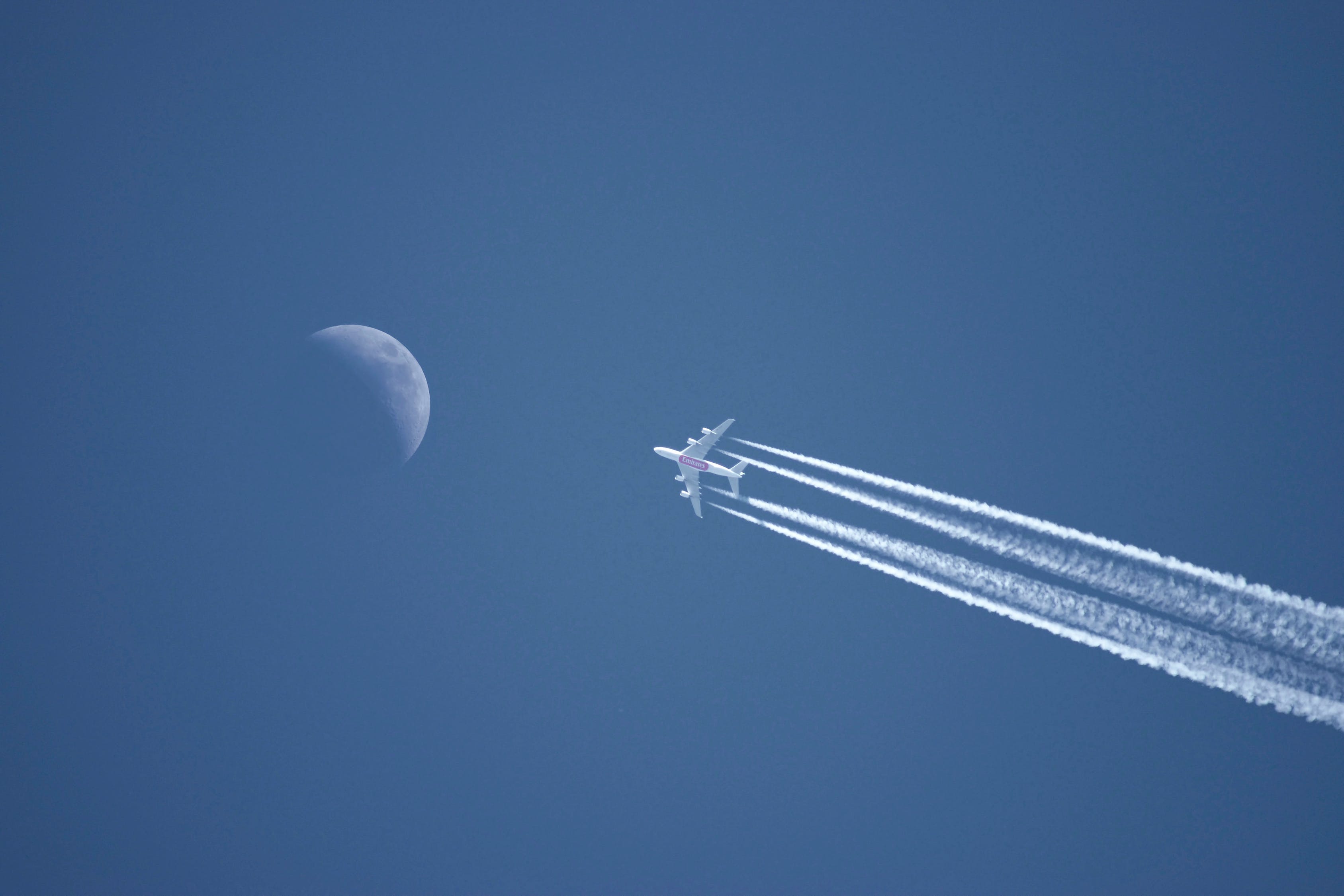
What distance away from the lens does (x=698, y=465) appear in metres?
65.4

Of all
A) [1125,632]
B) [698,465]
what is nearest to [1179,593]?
[1125,632]

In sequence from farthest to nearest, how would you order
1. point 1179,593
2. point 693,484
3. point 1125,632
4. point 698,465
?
1. point 693,484
2. point 698,465
3. point 1125,632
4. point 1179,593

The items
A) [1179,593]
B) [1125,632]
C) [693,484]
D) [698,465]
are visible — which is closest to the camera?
[1179,593]

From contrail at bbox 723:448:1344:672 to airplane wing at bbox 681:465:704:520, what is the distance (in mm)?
17809

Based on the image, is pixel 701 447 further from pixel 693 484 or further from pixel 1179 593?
pixel 1179 593

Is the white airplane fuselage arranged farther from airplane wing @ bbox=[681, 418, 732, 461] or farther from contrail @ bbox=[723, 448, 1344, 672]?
contrail @ bbox=[723, 448, 1344, 672]

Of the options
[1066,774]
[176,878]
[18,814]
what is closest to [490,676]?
[176,878]

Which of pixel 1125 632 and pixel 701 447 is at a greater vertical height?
pixel 701 447

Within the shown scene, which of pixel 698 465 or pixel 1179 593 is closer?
pixel 1179 593

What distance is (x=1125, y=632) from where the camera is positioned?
47.7 metres

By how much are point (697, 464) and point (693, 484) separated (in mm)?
2760

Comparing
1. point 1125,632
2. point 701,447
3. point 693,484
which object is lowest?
point 1125,632

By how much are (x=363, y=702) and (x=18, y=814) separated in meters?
33.5

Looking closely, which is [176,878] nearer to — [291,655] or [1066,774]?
[291,655]
